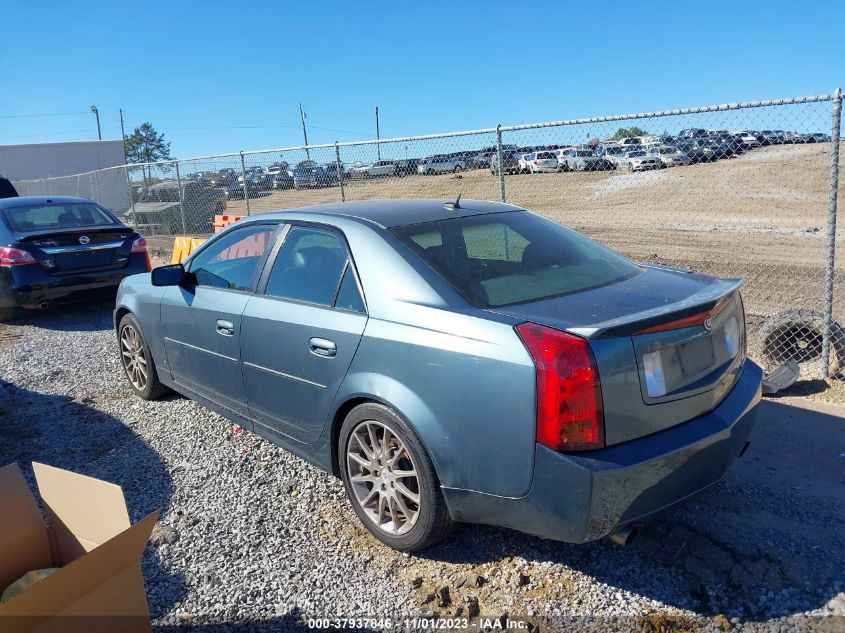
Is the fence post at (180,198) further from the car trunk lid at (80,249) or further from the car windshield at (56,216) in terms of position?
the car trunk lid at (80,249)

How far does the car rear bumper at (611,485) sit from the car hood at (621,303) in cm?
47

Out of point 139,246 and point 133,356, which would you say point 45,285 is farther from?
A: point 133,356

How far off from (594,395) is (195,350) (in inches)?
113

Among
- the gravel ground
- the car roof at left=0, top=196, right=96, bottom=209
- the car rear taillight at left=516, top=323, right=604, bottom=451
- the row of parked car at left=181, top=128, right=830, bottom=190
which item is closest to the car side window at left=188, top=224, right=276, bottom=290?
the gravel ground

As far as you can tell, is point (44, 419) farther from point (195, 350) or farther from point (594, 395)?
point (594, 395)

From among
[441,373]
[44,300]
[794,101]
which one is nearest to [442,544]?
[441,373]

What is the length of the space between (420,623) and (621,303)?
5.14ft

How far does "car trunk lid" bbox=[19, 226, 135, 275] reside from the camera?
26.2ft

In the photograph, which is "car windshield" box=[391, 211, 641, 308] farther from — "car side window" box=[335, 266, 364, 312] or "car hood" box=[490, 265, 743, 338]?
"car side window" box=[335, 266, 364, 312]

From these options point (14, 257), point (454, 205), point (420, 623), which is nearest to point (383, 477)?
point (420, 623)

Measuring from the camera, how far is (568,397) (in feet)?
8.19

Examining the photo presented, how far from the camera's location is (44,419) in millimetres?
5184

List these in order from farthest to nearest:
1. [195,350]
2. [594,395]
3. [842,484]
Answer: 1. [195,350]
2. [842,484]
3. [594,395]

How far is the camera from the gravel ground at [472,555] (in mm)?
2783
